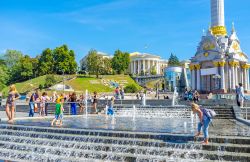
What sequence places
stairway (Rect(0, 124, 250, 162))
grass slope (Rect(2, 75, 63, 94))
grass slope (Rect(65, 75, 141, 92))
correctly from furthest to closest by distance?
grass slope (Rect(65, 75, 141, 92)), grass slope (Rect(2, 75, 63, 94)), stairway (Rect(0, 124, 250, 162))

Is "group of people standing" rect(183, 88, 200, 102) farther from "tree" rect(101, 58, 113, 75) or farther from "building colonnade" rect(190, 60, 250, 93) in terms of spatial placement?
"tree" rect(101, 58, 113, 75)

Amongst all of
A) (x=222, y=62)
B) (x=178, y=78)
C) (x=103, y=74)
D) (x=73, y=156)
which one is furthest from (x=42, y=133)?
(x=103, y=74)

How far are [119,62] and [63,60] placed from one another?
74.7 feet

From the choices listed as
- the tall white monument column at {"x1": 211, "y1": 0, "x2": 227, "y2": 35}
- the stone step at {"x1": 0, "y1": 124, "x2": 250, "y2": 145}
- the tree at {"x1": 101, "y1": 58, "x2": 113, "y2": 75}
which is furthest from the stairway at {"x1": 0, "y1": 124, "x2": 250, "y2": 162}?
the tree at {"x1": 101, "y1": 58, "x2": 113, "y2": 75}

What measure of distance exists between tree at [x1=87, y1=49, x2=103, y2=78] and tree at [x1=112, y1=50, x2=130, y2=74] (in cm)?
1260

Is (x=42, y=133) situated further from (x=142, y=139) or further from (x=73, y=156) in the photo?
(x=142, y=139)

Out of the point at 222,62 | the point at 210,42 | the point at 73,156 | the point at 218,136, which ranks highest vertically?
the point at 210,42

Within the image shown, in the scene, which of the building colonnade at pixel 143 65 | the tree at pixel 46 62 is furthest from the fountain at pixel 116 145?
the building colonnade at pixel 143 65

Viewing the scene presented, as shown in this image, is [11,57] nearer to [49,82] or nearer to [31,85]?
[31,85]

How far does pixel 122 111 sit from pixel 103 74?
298 ft

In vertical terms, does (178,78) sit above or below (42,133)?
above

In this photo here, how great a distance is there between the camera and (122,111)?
27.2m

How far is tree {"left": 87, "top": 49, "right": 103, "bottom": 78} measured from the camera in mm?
104812

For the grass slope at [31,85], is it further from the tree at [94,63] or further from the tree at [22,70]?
the tree at [94,63]
